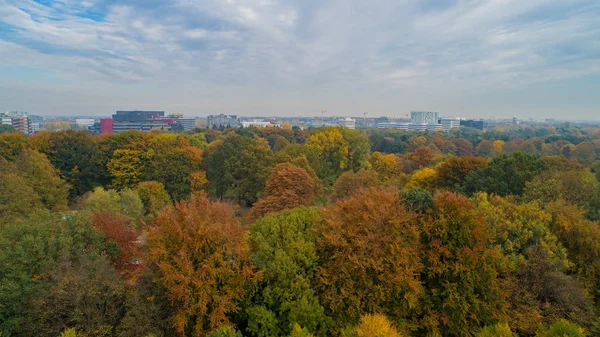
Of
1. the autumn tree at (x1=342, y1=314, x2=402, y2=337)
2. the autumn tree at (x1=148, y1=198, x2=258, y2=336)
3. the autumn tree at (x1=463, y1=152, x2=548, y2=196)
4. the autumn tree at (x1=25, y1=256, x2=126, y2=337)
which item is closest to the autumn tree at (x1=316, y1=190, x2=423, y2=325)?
the autumn tree at (x1=342, y1=314, x2=402, y2=337)

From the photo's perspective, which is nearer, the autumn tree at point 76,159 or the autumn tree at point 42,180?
the autumn tree at point 42,180

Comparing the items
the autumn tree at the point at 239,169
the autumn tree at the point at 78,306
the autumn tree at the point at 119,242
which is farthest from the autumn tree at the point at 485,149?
the autumn tree at the point at 78,306

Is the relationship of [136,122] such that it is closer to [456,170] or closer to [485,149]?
[485,149]

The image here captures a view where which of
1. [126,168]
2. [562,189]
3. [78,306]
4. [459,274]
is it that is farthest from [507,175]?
[126,168]

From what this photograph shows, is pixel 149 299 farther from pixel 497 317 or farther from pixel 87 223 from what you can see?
pixel 497 317

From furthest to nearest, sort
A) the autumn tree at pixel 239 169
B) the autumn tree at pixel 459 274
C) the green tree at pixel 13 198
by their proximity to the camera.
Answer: the autumn tree at pixel 239 169
the green tree at pixel 13 198
the autumn tree at pixel 459 274

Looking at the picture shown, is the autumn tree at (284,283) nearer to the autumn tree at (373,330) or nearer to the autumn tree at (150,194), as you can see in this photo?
the autumn tree at (373,330)

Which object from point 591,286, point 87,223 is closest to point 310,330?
point 87,223
